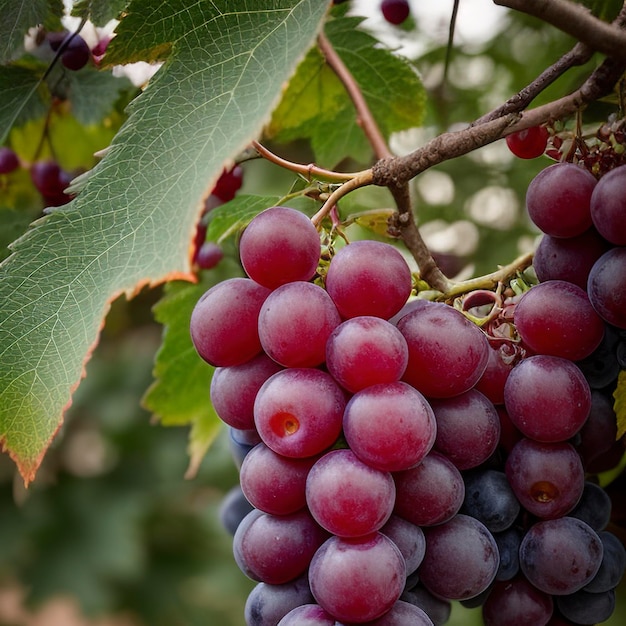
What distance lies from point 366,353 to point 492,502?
0.13 m

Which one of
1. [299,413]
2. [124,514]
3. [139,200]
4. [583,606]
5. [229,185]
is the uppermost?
[139,200]

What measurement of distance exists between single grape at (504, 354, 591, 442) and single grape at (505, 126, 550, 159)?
14 cm

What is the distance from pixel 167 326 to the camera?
0.74 metres

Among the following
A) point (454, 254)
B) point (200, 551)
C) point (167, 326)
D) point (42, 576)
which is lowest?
point (200, 551)

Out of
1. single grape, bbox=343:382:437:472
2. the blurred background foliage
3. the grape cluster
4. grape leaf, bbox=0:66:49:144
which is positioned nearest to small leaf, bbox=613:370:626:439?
the grape cluster

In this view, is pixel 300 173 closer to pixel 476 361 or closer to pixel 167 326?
pixel 476 361

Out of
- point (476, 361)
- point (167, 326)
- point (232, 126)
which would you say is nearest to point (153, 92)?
point (232, 126)

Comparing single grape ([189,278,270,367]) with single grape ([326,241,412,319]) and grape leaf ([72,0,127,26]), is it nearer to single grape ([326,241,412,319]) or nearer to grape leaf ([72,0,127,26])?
single grape ([326,241,412,319])

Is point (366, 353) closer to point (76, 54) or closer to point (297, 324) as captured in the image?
point (297, 324)

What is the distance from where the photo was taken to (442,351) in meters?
0.40

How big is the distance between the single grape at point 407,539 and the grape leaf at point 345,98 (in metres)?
0.47

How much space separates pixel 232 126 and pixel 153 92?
2.8 inches

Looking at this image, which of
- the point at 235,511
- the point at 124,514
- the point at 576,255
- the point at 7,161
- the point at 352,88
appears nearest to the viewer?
the point at 576,255

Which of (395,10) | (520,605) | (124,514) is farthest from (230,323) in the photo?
(124,514)
